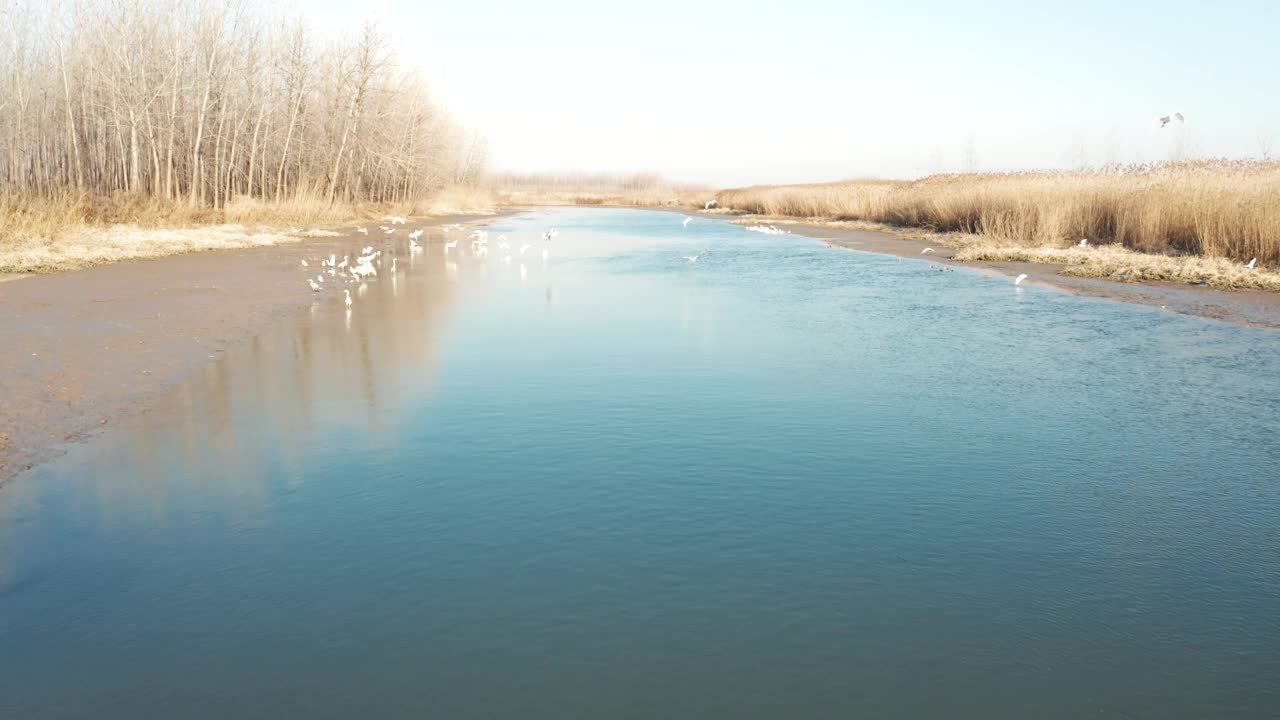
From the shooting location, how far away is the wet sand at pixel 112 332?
7.21m

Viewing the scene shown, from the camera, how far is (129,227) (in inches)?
933

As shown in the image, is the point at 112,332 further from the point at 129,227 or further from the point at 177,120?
the point at 177,120

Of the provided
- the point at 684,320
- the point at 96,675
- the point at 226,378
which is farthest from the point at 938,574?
the point at 684,320

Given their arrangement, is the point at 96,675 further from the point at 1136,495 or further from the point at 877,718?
the point at 1136,495

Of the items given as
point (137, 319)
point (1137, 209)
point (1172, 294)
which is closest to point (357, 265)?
point (137, 319)

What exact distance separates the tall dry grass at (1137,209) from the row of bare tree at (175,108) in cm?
2546

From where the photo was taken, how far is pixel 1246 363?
32.6 feet

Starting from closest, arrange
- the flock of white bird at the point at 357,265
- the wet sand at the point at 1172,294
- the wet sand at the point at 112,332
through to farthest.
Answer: the wet sand at the point at 112,332, the wet sand at the point at 1172,294, the flock of white bird at the point at 357,265

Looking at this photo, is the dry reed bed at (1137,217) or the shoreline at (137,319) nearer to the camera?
the shoreline at (137,319)

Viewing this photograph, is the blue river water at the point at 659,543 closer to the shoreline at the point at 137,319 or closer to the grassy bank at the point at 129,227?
the shoreline at the point at 137,319

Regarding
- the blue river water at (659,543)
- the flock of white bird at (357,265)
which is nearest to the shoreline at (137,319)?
the flock of white bird at (357,265)

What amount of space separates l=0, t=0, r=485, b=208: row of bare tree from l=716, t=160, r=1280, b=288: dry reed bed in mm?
25581

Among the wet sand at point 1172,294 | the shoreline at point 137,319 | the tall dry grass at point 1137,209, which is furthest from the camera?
the tall dry grass at point 1137,209

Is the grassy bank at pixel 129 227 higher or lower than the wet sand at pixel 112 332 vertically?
higher
